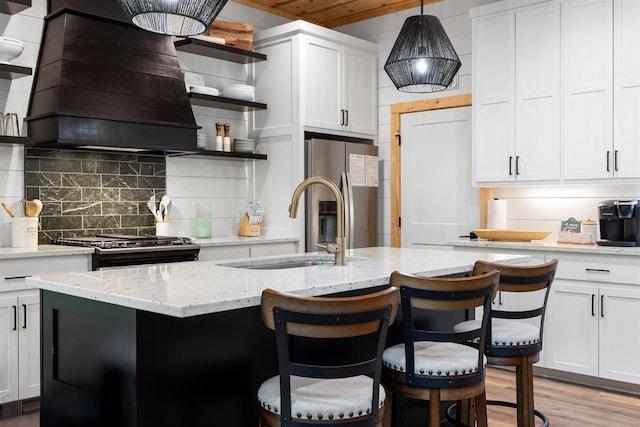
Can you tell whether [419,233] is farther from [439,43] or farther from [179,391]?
[179,391]

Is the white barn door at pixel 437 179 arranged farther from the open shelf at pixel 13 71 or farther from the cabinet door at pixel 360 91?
the open shelf at pixel 13 71

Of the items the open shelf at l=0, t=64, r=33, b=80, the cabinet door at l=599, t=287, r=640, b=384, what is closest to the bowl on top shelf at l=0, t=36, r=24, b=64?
the open shelf at l=0, t=64, r=33, b=80

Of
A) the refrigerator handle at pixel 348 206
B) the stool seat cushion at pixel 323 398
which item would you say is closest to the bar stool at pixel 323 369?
the stool seat cushion at pixel 323 398

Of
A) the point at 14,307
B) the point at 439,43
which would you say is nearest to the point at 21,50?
the point at 14,307

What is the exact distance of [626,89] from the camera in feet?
13.2

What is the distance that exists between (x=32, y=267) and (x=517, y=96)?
11.2ft

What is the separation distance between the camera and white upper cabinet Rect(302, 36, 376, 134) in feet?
16.9

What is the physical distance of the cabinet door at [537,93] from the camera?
4348 millimetres

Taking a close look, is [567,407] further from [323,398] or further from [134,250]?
[134,250]

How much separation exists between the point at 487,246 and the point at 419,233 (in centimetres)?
116

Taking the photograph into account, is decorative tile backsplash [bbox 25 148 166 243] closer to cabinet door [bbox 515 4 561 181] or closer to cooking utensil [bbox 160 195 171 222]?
cooking utensil [bbox 160 195 171 222]

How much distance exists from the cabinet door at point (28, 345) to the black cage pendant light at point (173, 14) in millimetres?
1977

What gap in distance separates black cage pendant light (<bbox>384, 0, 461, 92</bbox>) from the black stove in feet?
6.12

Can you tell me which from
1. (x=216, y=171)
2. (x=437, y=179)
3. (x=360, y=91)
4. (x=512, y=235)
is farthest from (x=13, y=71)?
(x=512, y=235)
